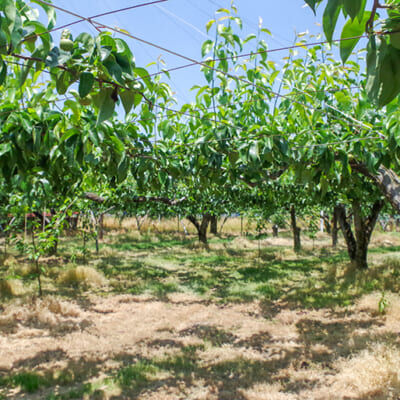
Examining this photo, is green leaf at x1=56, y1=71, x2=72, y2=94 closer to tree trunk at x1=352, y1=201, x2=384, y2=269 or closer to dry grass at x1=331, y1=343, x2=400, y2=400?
dry grass at x1=331, y1=343, x2=400, y2=400

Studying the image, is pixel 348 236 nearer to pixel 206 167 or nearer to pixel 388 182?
pixel 388 182

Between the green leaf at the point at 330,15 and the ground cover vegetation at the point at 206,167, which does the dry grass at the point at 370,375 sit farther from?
the green leaf at the point at 330,15

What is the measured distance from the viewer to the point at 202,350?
3.87 m

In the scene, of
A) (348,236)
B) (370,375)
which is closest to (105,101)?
(370,375)

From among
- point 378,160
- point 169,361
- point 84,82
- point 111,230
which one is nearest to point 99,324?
point 169,361

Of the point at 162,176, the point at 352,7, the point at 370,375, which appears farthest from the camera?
the point at 370,375

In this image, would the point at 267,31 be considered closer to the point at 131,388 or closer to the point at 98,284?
the point at 131,388

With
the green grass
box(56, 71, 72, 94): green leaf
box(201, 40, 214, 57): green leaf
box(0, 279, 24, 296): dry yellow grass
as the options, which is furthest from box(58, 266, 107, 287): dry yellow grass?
box(56, 71, 72, 94): green leaf

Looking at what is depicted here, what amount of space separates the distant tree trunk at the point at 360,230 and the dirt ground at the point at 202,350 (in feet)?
7.90

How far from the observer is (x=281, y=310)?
5.42m

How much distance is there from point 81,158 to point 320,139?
1.91 meters

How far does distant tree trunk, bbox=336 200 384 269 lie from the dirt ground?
241cm

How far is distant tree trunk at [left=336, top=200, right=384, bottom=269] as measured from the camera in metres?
7.40

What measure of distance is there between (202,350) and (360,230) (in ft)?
17.3
